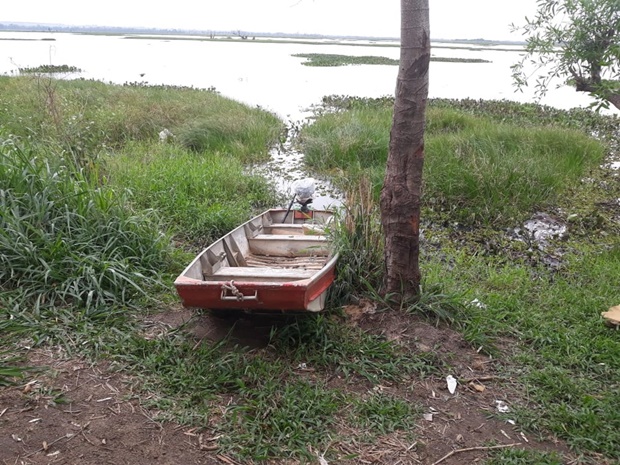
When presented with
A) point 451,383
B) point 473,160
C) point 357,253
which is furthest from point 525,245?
point 451,383

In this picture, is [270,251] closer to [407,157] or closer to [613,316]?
[407,157]

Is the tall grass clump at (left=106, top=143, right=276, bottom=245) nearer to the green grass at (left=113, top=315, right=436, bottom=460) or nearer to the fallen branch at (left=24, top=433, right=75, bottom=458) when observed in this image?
the green grass at (left=113, top=315, right=436, bottom=460)

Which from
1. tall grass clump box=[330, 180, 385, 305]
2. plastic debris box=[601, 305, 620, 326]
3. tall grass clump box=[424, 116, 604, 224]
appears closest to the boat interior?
tall grass clump box=[330, 180, 385, 305]

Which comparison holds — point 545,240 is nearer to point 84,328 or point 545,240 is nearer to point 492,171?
point 492,171

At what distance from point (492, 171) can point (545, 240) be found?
54.5 inches

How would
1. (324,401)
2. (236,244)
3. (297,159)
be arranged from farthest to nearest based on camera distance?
(297,159)
(236,244)
(324,401)

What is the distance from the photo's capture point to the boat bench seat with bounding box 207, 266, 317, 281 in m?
3.84

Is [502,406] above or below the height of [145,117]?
below

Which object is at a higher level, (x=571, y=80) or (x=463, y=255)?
(x=571, y=80)

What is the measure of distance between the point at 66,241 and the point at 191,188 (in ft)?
9.66

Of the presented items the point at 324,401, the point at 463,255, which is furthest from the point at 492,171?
the point at 324,401

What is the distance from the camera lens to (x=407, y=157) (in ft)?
12.1

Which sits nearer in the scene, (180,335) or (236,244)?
(180,335)

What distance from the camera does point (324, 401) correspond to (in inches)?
121
